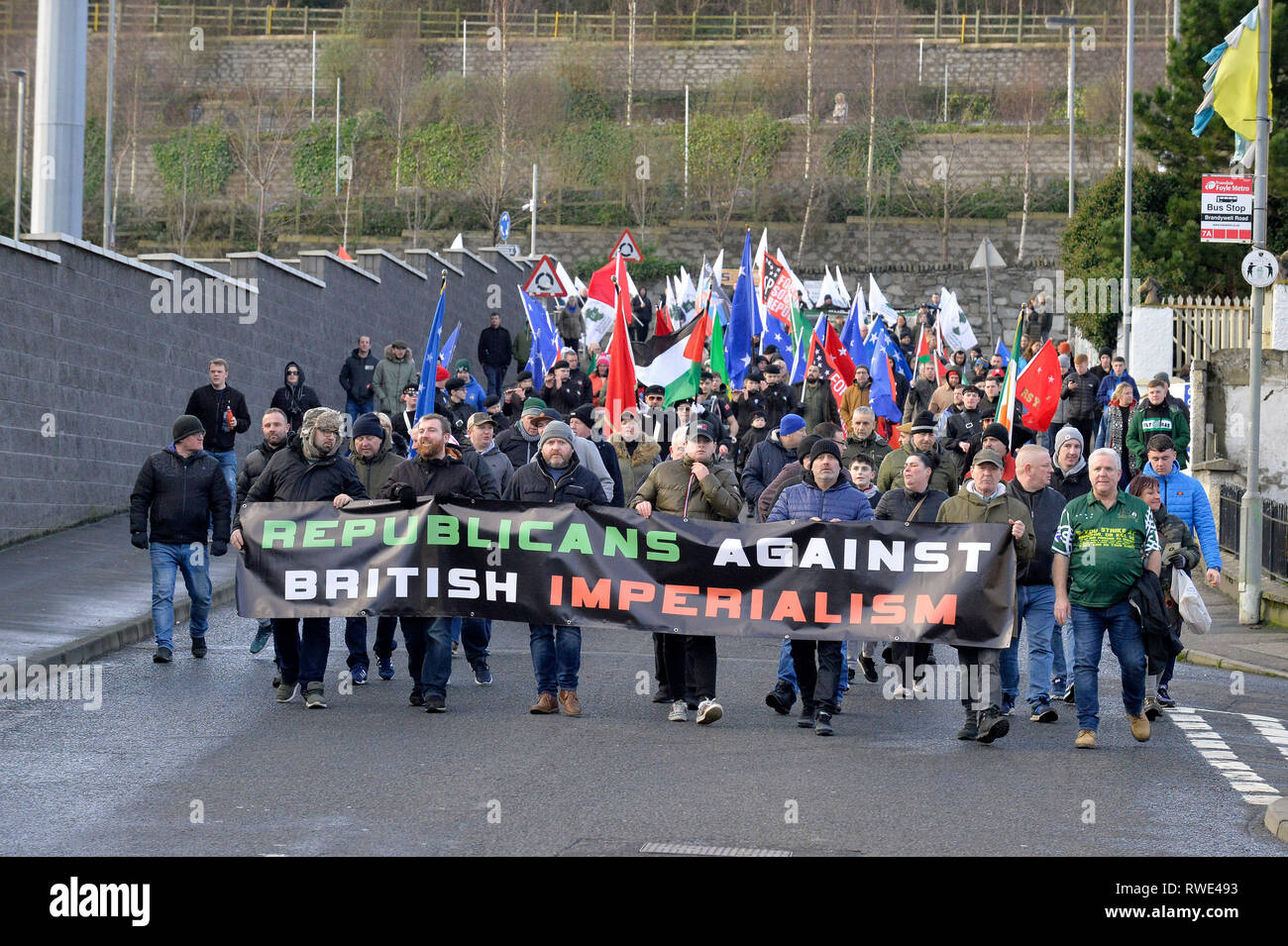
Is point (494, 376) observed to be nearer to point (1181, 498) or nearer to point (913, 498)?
point (1181, 498)

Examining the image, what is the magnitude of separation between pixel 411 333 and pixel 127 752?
984 inches

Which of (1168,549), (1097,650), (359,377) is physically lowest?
(1097,650)

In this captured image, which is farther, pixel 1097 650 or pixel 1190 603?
pixel 1190 603

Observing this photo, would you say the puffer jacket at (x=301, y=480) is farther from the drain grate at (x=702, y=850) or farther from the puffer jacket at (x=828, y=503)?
the drain grate at (x=702, y=850)

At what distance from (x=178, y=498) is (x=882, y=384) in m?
12.9

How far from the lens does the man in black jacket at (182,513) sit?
13289 millimetres

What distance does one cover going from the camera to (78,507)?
19562mm

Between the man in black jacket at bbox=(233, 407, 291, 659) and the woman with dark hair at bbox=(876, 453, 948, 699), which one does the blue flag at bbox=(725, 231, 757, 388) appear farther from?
the woman with dark hair at bbox=(876, 453, 948, 699)

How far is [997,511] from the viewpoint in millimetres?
11281

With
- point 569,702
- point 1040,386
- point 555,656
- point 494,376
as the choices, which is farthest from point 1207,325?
point 569,702

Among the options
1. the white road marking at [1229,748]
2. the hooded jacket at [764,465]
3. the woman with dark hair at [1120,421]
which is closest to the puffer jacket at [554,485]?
the hooded jacket at [764,465]

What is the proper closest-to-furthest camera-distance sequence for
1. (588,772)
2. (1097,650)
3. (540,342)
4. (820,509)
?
(588,772), (1097,650), (820,509), (540,342)
